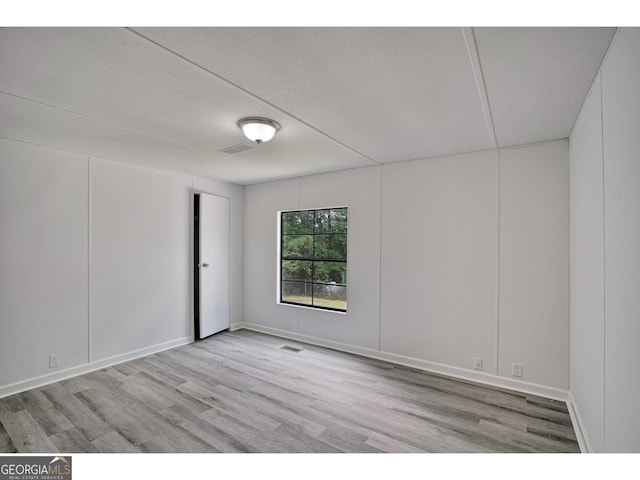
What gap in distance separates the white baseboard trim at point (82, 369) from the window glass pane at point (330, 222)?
8.69 feet

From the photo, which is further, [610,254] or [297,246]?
[297,246]

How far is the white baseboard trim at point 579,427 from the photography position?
6.80 feet

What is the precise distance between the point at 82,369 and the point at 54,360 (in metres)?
0.30

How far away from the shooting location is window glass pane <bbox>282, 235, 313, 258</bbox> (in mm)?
4941

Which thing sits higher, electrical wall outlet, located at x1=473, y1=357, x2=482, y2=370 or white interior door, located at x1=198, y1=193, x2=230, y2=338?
white interior door, located at x1=198, y1=193, x2=230, y2=338

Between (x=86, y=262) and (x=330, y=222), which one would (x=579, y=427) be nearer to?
(x=330, y=222)

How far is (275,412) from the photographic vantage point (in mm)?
2658

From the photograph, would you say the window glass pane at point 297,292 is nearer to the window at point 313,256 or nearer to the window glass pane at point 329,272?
the window at point 313,256

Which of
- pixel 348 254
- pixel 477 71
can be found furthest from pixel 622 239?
pixel 348 254

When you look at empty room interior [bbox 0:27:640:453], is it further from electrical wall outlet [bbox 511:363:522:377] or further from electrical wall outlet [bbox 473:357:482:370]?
electrical wall outlet [bbox 473:357:482:370]

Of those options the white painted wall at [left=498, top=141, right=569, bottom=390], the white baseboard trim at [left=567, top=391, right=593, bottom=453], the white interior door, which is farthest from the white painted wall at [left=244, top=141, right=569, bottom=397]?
the white interior door

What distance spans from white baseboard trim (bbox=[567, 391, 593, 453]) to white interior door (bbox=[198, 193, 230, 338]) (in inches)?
173

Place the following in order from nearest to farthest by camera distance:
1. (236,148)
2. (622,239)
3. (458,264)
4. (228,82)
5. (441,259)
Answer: (622,239) < (228,82) < (236,148) < (458,264) < (441,259)
